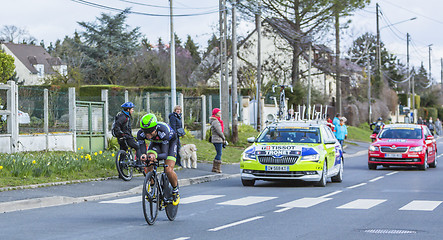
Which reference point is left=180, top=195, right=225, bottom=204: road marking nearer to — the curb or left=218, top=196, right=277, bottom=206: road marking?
left=218, top=196, right=277, bottom=206: road marking

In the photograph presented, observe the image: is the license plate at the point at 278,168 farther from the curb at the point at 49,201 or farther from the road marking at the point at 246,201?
the curb at the point at 49,201

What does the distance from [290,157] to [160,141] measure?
21.9 feet

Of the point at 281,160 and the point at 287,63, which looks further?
the point at 287,63

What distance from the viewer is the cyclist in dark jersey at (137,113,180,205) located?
10.5m

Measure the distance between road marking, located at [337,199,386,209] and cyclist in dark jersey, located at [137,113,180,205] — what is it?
362 centimetres

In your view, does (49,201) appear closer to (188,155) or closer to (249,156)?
(249,156)

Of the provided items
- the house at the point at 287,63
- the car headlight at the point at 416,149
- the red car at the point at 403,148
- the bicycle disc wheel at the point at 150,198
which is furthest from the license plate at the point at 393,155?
the house at the point at 287,63

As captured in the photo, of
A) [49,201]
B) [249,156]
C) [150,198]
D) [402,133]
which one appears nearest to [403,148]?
[402,133]

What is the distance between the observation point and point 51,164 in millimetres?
17266

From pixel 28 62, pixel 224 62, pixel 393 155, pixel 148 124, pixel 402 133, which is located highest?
pixel 28 62

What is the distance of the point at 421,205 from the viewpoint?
13.2 m

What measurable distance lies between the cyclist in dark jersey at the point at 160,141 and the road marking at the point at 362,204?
362cm

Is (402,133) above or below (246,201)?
above

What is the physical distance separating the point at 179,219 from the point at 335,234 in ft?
9.17
